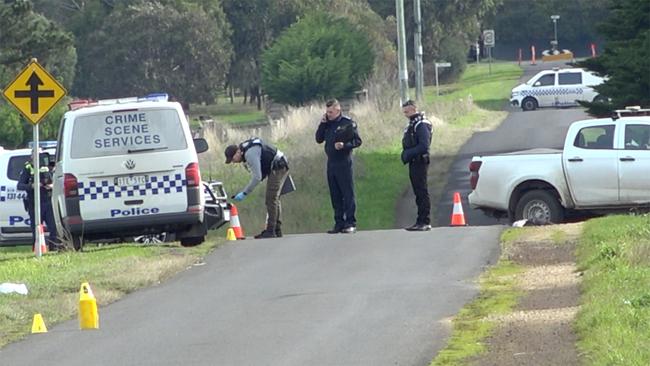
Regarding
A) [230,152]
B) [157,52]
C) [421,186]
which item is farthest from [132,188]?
[157,52]

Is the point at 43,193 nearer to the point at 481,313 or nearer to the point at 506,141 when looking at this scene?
the point at 481,313

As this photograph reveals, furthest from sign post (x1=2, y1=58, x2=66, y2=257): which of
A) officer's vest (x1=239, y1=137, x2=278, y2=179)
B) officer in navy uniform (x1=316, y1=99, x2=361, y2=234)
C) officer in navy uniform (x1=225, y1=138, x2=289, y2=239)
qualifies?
officer in navy uniform (x1=316, y1=99, x2=361, y2=234)

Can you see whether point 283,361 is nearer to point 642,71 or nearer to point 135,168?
point 135,168

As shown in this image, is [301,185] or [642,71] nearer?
[642,71]

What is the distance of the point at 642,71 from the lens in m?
29.0

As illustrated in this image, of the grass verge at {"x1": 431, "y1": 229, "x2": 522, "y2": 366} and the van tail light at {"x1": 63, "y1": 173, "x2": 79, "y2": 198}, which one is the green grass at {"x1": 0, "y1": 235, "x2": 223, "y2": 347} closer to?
the van tail light at {"x1": 63, "y1": 173, "x2": 79, "y2": 198}

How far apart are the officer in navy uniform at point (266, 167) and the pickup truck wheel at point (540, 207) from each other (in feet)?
12.2

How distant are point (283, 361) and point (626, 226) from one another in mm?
7121

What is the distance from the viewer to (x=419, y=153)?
18.8m

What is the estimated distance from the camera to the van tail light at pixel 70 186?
59.0 ft

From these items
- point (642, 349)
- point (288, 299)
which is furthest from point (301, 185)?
point (642, 349)

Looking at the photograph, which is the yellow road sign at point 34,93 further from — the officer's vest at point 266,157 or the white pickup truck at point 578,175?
the white pickup truck at point 578,175

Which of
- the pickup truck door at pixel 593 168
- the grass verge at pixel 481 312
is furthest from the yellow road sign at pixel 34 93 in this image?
the pickup truck door at pixel 593 168

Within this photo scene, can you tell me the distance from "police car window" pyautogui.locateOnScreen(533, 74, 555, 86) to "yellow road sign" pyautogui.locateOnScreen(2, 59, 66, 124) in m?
38.7
